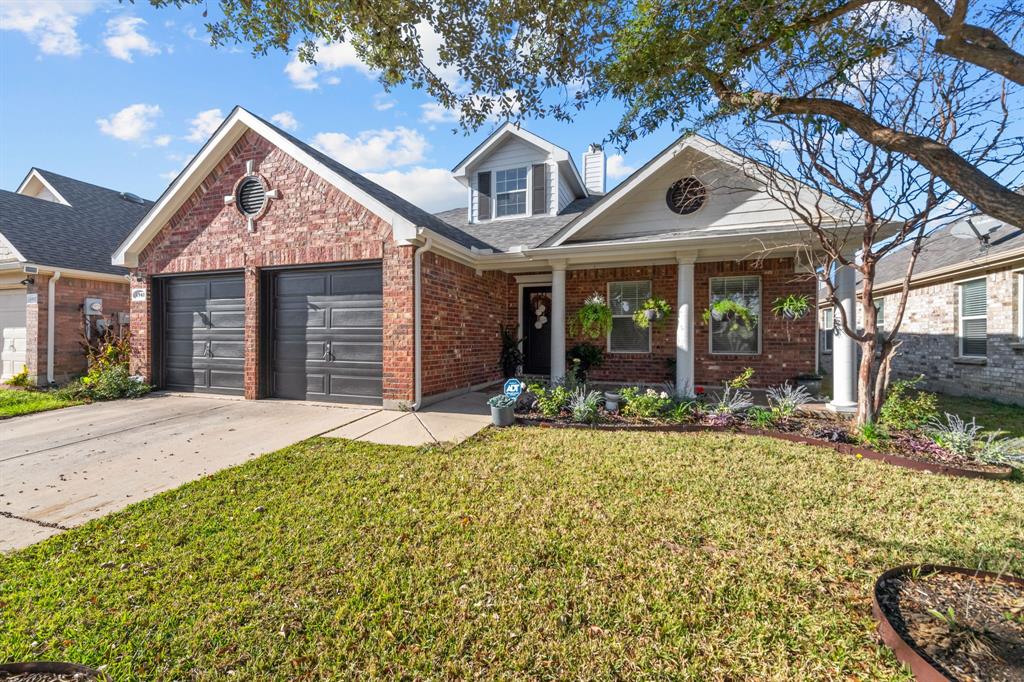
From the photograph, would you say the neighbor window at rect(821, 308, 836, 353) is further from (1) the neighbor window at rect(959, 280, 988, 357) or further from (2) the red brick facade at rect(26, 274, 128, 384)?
(2) the red brick facade at rect(26, 274, 128, 384)

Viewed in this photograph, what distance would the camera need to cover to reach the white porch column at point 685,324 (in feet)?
25.2

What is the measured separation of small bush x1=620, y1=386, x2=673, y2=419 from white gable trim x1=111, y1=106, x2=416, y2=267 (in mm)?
4303

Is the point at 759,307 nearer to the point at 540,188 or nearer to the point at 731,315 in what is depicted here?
the point at 731,315

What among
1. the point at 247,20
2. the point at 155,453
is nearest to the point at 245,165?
the point at 247,20

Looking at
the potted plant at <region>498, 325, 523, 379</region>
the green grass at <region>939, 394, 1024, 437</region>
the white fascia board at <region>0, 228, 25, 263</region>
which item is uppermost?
the white fascia board at <region>0, 228, 25, 263</region>

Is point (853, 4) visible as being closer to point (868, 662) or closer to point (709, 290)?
point (868, 662)

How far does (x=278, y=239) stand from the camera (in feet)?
26.4

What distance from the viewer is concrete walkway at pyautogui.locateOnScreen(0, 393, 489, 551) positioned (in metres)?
3.72

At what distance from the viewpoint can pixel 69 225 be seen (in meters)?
12.2

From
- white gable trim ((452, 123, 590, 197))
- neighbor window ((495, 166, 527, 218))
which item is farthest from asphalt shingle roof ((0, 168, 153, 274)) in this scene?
neighbor window ((495, 166, 527, 218))

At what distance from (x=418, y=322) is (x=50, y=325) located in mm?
9969

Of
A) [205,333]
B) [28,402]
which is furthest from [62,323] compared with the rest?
[205,333]

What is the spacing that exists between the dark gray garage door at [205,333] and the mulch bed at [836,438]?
6019 millimetres

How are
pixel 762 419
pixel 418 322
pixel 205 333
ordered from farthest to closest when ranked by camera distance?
1. pixel 205 333
2. pixel 418 322
3. pixel 762 419
